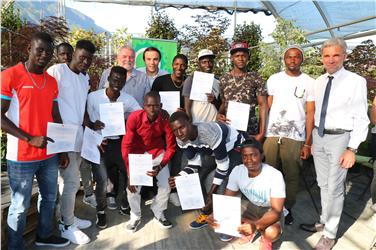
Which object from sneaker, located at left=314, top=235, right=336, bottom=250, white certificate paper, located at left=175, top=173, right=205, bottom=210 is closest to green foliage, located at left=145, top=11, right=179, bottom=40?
white certificate paper, located at left=175, top=173, right=205, bottom=210

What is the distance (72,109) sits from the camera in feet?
11.6

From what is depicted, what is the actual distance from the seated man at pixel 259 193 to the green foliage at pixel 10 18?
7.51 m

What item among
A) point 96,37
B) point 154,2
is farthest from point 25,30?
point 154,2

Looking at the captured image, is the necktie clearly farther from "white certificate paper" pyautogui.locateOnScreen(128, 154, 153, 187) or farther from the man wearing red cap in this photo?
"white certificate paper" pyautogui.locateOnScreen(128, 154, 153, 187)

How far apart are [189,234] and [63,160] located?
1723mm

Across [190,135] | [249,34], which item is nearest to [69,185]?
[190,135]

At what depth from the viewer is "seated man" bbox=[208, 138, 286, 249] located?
3.16m

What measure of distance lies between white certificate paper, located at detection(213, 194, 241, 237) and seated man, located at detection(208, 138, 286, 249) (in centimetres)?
6

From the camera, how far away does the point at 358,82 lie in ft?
11.1

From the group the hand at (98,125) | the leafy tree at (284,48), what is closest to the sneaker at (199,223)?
the hand at (98,125)

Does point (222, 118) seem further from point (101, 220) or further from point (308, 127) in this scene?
point (101, 220)

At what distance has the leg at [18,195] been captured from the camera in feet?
9.96

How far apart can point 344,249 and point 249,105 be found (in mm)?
1951

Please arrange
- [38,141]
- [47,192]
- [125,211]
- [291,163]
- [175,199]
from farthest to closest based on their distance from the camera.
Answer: [175,199]
[125,211]
[291,163]
[47,192]
[38,141]
